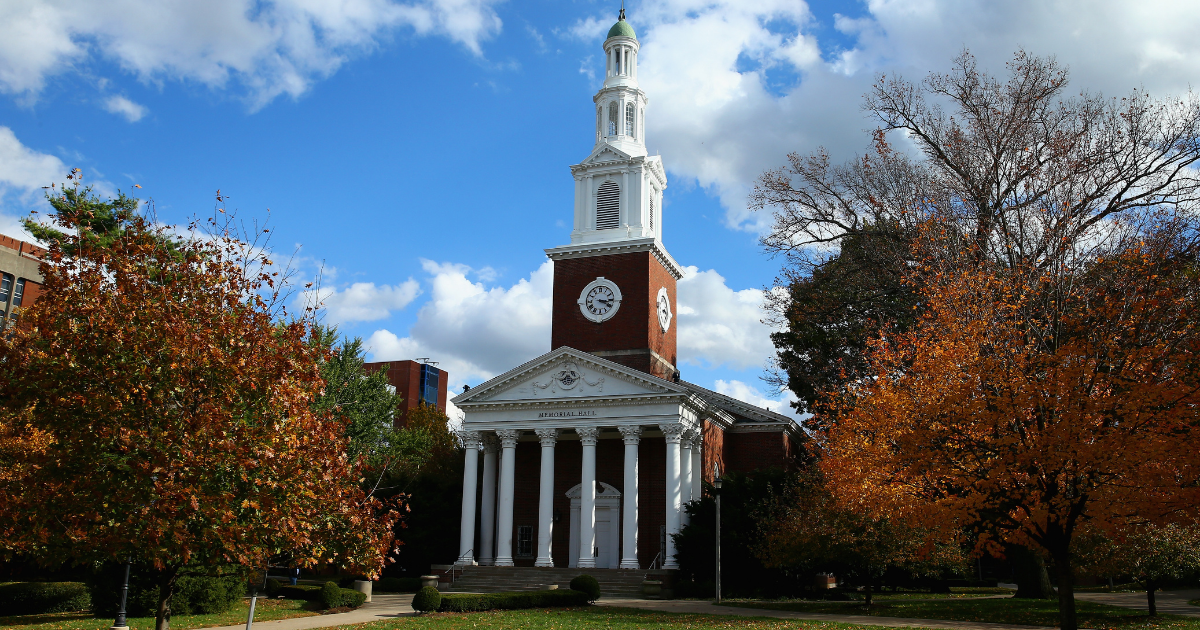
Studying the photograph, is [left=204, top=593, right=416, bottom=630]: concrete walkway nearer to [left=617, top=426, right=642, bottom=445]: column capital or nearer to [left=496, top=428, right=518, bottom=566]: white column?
[left=496, top=428, right=518, bottom=566]: white column

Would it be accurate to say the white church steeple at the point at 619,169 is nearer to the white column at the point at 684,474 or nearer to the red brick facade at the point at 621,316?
the red brick facade at the point at 621,316

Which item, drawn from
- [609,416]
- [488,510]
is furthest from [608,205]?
[488,510]

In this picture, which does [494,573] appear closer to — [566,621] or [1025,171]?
[566,621]

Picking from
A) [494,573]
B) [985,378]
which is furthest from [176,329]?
[494,573]

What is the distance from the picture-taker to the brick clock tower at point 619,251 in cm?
4262

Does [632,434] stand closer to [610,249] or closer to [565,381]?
[565,381]

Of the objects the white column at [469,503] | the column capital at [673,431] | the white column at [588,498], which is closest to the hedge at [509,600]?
the white column at [588,498]

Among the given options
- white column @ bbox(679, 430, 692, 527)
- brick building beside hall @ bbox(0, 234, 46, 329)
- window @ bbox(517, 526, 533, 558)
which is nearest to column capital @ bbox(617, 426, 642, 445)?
white column @ bbox(679, 430, 692, 527)

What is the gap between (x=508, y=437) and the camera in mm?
38031

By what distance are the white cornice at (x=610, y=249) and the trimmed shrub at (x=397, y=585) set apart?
17385 mm

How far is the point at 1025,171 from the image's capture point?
77.4 feet

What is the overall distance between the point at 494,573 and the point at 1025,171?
24502 mm

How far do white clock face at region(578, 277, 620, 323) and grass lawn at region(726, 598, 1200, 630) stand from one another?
17.4 metres

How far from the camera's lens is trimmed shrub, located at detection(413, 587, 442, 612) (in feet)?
82.6
